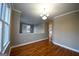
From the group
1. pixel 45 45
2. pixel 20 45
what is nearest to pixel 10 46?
pixel 20 45

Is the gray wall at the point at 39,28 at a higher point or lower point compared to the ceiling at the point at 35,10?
lower

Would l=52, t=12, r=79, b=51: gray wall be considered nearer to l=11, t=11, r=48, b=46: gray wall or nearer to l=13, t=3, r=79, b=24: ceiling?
l=13, t=3, r=79, b=24: ceiling

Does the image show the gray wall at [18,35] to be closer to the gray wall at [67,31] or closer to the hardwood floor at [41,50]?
the hardwood floor at [41,50]

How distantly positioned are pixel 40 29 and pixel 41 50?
1.49ft

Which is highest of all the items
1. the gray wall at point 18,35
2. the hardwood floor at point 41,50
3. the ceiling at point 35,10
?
the ceiling at point 35,10

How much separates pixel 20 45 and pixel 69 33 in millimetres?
1105

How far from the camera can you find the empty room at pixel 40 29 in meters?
1.40

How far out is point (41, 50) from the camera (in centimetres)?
154

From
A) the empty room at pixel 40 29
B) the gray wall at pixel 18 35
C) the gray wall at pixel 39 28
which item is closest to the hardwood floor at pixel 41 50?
the empty room at pixel 40 29

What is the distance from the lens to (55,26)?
64.9 inches

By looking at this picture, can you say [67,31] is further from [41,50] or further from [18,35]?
[18,35]

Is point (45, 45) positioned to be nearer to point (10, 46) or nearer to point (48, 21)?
point (48, 21)

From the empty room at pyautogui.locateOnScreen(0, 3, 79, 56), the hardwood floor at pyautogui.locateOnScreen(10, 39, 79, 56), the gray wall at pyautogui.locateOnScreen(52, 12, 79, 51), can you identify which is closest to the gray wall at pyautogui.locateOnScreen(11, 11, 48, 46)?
the empty room at pyautogui.locateOnScreen(0, 3, 79, 56)

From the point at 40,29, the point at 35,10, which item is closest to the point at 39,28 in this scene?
the point at 40,29
